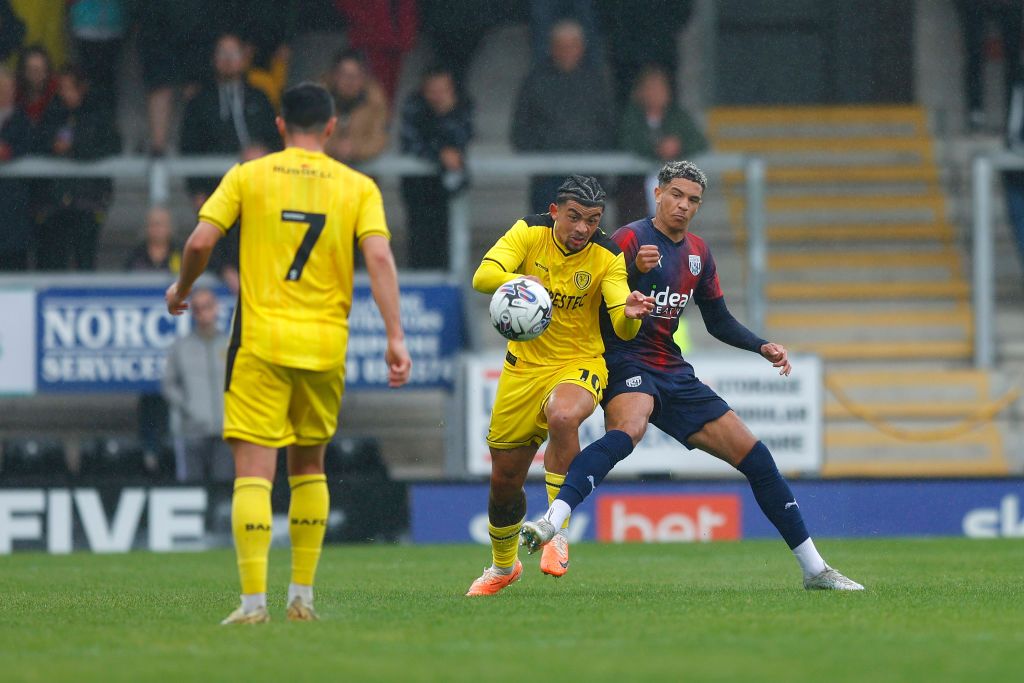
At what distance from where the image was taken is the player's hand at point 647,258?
8.39 m

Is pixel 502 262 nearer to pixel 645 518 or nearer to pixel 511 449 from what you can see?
pixel 511 449

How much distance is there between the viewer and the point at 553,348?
28.2ft

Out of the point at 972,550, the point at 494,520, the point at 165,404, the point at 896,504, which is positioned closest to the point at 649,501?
the point at 896,504

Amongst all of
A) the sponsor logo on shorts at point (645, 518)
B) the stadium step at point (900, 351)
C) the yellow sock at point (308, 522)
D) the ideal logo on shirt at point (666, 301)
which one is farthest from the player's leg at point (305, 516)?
the stadium step at point (900, 351)

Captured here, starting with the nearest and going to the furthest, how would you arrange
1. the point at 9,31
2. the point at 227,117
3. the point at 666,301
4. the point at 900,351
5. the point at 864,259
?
the point at 666,301 < the point at 227,117 < the point at 9,31 < the point at 900,351 < the point at 864,259

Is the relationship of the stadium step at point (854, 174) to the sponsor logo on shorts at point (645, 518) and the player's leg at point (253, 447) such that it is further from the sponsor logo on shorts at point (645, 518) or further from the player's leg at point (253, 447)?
the player's leg at point (253, 447)

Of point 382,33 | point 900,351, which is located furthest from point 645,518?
point 382,33

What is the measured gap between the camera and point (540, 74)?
15.2m

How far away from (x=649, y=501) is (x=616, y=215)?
282cm

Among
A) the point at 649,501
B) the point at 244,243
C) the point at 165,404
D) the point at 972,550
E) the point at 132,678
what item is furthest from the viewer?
the point at 165,404

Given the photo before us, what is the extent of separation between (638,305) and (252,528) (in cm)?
231

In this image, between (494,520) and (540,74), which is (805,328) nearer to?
(540,74)

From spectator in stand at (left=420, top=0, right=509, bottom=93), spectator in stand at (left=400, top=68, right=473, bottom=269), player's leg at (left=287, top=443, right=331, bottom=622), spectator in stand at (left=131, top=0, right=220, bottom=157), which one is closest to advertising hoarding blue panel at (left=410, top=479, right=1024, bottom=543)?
spectator in stand at (left=400, top=68, right=473, bottom=269)

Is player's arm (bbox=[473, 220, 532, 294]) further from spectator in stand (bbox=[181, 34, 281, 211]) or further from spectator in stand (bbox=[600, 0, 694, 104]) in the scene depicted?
spectator in stand (bbox=[600, 0, 694, 104])
